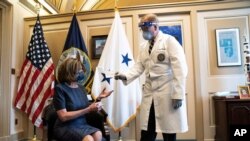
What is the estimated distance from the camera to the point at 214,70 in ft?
10.6

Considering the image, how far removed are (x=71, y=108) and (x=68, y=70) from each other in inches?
10.6

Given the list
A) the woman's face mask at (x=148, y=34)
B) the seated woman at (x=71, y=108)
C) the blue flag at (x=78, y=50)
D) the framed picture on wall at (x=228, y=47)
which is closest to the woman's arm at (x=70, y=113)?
the seated woman at (x=71, y=108)

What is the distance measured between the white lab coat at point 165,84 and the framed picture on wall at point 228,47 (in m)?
1.49

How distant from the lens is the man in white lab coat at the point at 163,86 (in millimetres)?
1879

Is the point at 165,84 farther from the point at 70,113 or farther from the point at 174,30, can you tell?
the point at 174,30

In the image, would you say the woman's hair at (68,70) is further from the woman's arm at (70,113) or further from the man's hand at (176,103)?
the man's hand at (176,103)

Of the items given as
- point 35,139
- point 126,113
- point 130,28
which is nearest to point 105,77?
point 126,113

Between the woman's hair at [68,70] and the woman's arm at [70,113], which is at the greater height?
the woman's hair at [68,70]

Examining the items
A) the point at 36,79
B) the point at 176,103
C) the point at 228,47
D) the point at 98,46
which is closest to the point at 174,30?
the point at 228,47

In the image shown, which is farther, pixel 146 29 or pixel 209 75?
pixel 209 75

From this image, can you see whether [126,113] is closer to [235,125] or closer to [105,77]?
[105,77]

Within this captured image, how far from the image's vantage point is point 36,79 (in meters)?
3.36

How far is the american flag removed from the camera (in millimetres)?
3330

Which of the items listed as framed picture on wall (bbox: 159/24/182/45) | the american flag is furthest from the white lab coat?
the american flag
